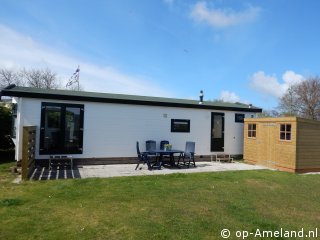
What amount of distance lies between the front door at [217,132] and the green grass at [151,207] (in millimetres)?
5152

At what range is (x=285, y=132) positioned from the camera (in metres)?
10.9

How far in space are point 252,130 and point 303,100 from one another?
63.4 feet

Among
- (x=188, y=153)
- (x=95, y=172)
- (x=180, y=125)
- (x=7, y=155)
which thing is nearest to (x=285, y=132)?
(x=188, y=153)

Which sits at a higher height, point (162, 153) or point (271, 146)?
point (271, 146)

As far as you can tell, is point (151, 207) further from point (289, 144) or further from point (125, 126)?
point (289, 144)

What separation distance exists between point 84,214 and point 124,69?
45.6 ft

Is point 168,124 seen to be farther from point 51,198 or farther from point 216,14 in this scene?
point 51,198

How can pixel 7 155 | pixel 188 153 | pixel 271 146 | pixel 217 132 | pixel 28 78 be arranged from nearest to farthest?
pixel 188 153 < pixel 271 146 < pixel 7 155 < pixel 217 132 < pixel 28 78

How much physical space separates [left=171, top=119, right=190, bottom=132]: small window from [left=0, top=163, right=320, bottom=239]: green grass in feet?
14.5

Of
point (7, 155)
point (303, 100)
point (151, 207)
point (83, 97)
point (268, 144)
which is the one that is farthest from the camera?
point (303, 100)

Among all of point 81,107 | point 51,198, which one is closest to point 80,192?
point 51,198

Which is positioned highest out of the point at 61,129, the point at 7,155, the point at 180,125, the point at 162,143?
the point at 180,125

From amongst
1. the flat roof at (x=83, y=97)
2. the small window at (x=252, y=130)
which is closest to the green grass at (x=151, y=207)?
the flat roof at (x=83, y=97)

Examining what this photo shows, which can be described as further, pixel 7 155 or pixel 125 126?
pixel 7 155
